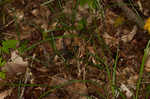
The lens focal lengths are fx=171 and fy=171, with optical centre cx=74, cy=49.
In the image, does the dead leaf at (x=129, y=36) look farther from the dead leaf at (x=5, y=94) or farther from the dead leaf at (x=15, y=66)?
the dead leaf at (x=5, y=94)

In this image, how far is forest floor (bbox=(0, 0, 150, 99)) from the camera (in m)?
1.92

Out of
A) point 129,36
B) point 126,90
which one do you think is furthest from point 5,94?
point 129,36

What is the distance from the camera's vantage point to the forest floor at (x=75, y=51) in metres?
1.92

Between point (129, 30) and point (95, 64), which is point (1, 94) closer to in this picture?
point (95, 64)

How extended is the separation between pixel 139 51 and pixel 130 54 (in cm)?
12

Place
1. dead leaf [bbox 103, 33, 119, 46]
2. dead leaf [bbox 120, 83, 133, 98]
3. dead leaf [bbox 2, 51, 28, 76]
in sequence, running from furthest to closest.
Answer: dead leaf [bbox 103, 33, 119, 46] → dead leaf [bbox 2, 51, 28, 76] → dead leaf [bbox 120, 83, 133, 98]

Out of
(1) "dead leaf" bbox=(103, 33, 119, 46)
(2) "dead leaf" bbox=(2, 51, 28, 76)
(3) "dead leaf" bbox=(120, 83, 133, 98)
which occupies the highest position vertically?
(1) "dead leaf" bbox=(103, 33, 119, 46)

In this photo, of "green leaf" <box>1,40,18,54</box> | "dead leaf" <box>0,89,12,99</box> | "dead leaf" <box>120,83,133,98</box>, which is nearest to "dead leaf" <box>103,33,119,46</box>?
"dead leaf" <box>120,83,133,98</box>

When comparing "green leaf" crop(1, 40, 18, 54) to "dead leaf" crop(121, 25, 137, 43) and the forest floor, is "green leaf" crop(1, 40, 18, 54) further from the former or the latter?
"dead leaf" crop(121, 25, 137, 43)

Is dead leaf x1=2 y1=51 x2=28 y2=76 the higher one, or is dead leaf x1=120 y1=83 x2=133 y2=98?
dead leaf x1=2 y1=51 x2=28 y2=76

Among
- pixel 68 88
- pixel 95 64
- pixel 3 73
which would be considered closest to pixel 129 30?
pixel 95 64

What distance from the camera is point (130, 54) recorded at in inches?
83.6

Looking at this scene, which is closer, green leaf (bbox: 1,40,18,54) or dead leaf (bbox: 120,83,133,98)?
dead leaf (bbox: 120,83,133,98)

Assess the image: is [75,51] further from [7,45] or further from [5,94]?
[5,94]
